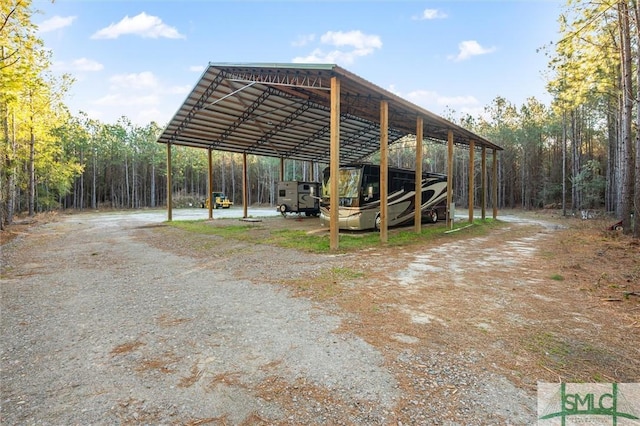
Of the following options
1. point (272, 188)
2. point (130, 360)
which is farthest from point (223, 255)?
point (272, 188)

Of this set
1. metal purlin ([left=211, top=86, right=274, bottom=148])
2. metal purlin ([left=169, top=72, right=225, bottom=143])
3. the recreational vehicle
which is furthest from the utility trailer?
the recreational vehicle

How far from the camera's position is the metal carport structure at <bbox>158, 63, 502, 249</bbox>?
903cm

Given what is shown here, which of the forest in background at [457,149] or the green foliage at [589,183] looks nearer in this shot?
the forest in background at [457,149]

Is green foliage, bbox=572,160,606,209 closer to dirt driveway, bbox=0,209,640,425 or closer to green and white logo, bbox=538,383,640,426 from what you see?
dirt driveway, bbox=0,209,640,425

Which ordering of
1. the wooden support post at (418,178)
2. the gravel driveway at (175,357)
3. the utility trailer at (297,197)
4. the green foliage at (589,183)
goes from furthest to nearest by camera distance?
1. the utility trailer at (297,197)
2. the green foliage at (589,183)
3. the wooden support post at (418,178)
4. the gravel driveway at (175,357)

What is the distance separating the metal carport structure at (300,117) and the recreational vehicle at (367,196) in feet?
4.41

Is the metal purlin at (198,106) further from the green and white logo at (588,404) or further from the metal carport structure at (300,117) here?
the green and white logo at (588,404)

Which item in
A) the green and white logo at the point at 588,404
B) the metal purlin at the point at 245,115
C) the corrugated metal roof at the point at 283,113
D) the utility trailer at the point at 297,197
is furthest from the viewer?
the utility trailer at the point at 297,197

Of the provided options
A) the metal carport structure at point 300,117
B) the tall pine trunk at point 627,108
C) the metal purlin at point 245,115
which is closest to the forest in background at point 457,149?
the tall pine trunk at point 627,108

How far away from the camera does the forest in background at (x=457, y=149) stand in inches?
375

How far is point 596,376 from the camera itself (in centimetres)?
232

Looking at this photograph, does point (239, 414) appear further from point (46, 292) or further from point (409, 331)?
point (46, 292)

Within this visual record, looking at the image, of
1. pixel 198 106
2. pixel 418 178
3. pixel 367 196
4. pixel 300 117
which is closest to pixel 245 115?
pixel 198 106

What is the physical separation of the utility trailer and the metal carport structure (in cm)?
272
